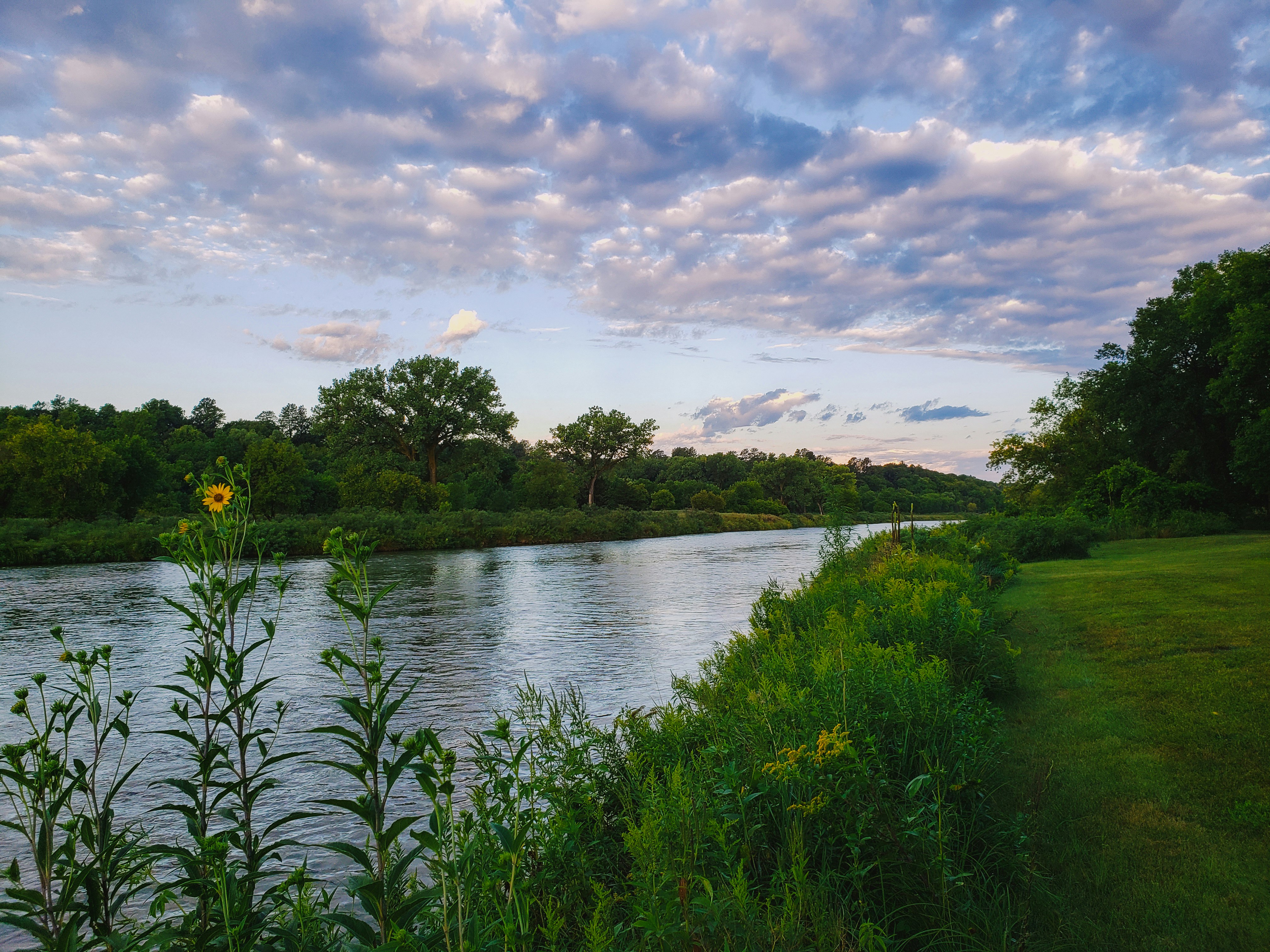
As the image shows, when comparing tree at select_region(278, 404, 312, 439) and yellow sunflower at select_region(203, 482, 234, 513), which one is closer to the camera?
yellow sunflower at select_region(203, 482, 234, 513)

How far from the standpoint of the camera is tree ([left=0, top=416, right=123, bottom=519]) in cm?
3044

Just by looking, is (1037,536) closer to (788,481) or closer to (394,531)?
(394,531)

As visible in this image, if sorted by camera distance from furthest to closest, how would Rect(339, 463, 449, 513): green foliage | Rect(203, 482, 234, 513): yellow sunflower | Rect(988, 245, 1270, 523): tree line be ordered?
Rect(339, 463, 449, 513): green foliage, Rect(988, 245, 1270, 523): tree line, Rect(203, 482, 234, 513): yellow sunflower

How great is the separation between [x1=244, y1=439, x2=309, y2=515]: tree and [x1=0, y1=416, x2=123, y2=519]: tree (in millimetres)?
7197

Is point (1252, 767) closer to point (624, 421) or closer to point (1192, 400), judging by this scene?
point (1192, 400)

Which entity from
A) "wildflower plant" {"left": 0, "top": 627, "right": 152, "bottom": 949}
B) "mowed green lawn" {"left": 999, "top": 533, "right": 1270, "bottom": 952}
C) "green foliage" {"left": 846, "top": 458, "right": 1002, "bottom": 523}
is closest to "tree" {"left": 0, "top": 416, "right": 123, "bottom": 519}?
"wildflower plant" {"left": 0, "top": 627, "right": 152, "bottom": 949}

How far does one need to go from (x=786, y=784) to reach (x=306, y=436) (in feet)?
319

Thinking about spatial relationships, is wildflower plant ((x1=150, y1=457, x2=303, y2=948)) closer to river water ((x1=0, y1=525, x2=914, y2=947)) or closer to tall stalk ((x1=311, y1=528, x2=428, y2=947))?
A: tall stalk ((x1=311, y1=528, x2=428, y2=947))

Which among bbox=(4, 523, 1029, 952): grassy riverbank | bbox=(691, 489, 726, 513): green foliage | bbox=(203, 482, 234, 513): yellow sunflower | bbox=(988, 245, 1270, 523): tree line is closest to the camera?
bbox=(4, 523, 1029, 952): grassy riverbank

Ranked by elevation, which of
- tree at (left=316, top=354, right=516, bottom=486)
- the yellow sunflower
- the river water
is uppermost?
tree at (left=316, top=354, right=516, bottom=486)

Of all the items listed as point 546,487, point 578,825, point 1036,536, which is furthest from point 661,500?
point 578,825

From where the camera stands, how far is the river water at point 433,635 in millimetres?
6895

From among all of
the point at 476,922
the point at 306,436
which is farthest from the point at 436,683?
the point at 306,436

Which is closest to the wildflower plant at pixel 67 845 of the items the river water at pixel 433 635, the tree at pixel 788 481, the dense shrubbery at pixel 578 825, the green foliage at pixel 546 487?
the dense shrubbery at pixel 578 825
